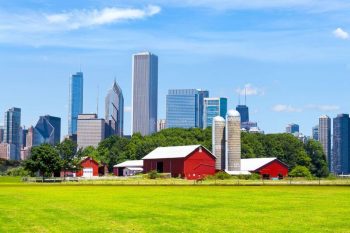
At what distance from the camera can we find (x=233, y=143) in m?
146

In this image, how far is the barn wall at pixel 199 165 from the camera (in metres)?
131

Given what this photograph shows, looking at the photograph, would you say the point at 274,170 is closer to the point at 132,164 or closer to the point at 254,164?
the point at 254,164

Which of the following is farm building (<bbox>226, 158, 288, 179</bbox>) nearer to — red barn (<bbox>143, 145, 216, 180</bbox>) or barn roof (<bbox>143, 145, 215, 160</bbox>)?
red barn (<bbox>143, 145, 216, 180</bbox>)

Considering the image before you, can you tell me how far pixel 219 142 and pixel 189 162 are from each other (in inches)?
775

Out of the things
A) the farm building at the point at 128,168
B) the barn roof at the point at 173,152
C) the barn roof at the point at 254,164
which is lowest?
the farm building at the point at 128,168

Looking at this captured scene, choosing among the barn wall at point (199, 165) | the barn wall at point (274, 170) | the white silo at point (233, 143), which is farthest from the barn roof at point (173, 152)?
the barn wall at point (274, 170)

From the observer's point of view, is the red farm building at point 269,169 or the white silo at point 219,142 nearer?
the red farm building at point 269,169

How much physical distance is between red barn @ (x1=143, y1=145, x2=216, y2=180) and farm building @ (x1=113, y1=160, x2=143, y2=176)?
27.2 metres

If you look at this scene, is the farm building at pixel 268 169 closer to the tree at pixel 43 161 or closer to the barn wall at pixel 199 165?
the barn wall at pixel 199 165

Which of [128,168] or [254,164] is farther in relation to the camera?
[128,168]

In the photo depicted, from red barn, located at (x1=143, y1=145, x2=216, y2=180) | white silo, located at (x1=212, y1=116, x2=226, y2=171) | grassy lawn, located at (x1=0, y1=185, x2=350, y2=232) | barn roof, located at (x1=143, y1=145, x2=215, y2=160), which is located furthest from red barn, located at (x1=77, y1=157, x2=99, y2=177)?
grassy lawn, located at (x1=0, y1=185, x2=350, y2=232)

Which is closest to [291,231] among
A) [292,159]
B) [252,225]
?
[252,225]

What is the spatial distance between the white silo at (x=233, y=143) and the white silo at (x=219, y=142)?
2.66 metres

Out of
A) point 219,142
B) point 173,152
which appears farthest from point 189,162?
point 219,142
